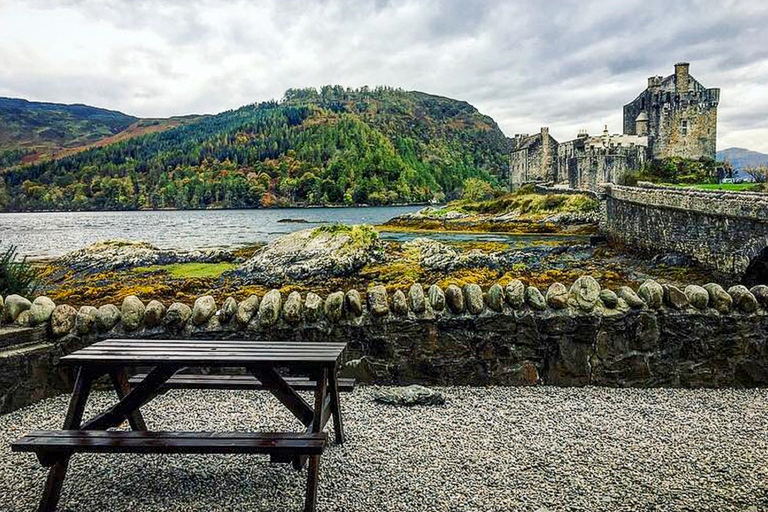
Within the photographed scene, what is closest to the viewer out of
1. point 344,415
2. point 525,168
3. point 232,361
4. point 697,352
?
point 232,361

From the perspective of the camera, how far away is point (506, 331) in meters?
6.12

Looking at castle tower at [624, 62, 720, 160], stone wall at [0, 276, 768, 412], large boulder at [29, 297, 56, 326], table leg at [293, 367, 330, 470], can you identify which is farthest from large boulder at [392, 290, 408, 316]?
castle tower at [624, 62, 720, 160]

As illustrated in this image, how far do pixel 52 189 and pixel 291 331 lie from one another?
85.5m

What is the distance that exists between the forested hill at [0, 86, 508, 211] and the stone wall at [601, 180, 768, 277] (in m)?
62.1

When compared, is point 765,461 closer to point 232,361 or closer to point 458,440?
point 458,440

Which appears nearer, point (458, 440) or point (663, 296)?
point (458, 440)

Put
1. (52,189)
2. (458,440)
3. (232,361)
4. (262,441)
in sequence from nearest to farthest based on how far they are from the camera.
Answer: (262,441) → (232,361) → (458,440) → (52,189)

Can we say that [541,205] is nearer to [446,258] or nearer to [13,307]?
[446,258]

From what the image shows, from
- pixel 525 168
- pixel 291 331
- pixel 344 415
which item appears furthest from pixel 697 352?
→ pixel 525 168

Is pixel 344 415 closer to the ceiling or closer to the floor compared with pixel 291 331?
closer to the floor

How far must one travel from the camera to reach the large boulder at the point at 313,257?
1777 cm

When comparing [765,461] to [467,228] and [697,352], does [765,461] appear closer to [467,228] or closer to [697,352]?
[697,352]

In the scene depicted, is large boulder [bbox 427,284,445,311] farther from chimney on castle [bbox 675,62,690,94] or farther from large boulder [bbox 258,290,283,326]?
chimney on castle [bbox 675,62,690,94]

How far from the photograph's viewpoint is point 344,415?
527 centimetres
